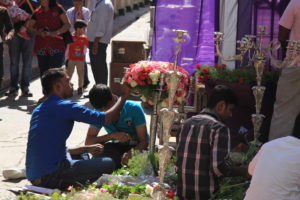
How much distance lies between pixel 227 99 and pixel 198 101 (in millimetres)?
2247

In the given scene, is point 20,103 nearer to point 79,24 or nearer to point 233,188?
point 79,24

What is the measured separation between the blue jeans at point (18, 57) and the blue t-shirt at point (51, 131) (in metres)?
4.96

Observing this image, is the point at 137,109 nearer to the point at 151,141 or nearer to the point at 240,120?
the point at 151,141

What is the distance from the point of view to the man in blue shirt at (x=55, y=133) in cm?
622

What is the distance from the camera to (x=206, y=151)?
5.37 metres

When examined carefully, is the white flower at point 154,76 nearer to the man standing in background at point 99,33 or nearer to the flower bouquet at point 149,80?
the flower bouquet at point 149,80

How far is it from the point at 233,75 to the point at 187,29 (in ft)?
4.42

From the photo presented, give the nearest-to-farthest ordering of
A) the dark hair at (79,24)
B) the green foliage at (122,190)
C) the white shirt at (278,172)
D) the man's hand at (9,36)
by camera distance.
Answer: the white shirt at (278,172) < the green foliage at (122,190) < the man's hand at (9,36) < the dark hair at (79,24)

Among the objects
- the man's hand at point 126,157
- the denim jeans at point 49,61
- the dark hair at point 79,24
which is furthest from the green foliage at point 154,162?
the dark hair at point 79,24

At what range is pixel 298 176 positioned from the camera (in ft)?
13.8

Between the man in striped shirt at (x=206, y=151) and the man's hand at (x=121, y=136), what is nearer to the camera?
the man in striped shirt at (x=206, y=151)

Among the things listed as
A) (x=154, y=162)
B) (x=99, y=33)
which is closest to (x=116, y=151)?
(x=154, y=162)

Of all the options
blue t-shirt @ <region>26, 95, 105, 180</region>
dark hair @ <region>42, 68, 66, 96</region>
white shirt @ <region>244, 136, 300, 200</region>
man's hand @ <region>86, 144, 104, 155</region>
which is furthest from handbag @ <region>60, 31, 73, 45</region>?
white shirt @ <region>244, 136, 300, 200</region>

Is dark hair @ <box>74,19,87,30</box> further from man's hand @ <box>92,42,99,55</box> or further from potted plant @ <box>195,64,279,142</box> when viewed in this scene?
potted plant @ <box>195,64,279,142</box>
